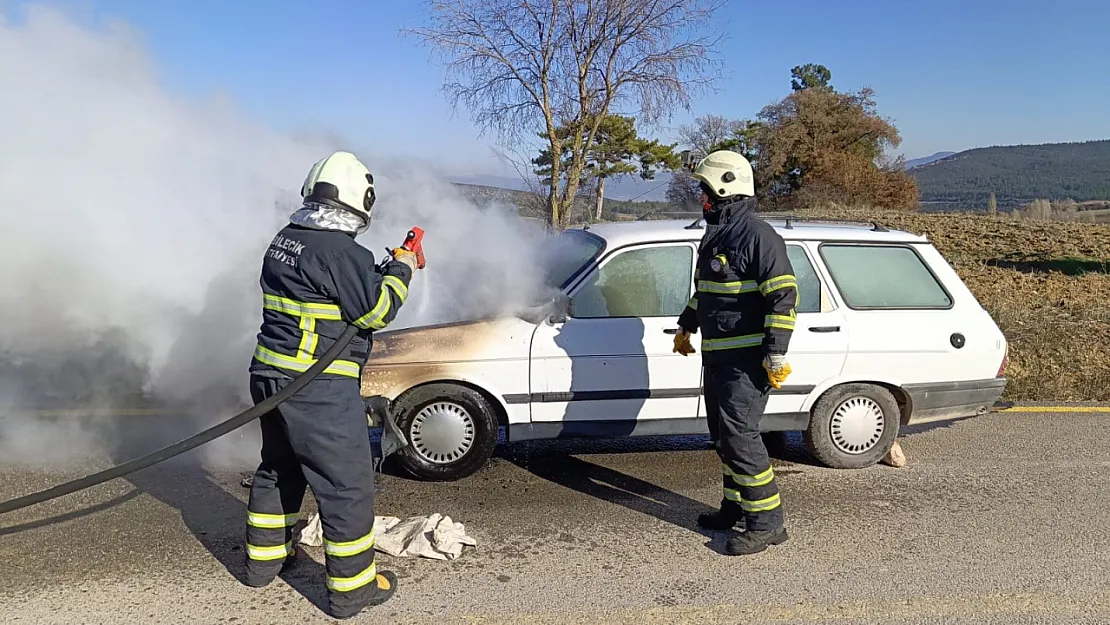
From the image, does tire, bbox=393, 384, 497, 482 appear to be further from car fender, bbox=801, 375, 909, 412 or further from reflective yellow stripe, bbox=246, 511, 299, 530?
car fender, bbox=801, 375, 909, 412

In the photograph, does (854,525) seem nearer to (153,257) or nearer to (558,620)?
(558,620)

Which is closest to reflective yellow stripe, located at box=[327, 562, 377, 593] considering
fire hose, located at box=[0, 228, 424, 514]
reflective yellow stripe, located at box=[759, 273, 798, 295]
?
fire hose, located at box=[0, 228, 424, 514]

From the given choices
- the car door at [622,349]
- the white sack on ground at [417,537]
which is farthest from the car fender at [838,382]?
the white sack on ground at [417,537]

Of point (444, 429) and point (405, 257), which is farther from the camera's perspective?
point (444, 429)

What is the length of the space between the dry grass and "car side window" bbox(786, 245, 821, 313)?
10.3 ft

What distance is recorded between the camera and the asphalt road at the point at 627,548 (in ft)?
11.1

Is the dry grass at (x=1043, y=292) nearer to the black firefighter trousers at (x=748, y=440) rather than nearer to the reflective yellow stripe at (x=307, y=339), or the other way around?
the black firefighter trousers at (x=748, y=440)

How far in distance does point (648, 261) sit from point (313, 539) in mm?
2554

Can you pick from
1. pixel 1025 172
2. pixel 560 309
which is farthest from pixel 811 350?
pixel 1025 172

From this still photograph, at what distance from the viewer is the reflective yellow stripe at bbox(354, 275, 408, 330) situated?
126 inches

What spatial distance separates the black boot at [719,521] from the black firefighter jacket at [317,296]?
210 centimetres

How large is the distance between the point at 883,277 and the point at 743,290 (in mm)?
1829

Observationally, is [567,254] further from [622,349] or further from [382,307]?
[382,307]

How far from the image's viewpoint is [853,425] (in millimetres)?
5121
